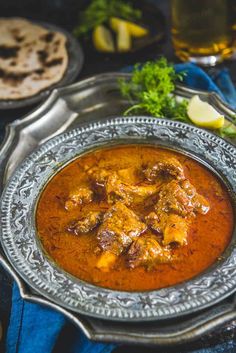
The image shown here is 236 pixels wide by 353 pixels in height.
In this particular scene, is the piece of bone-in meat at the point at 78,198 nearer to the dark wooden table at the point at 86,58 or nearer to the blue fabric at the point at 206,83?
the dark wooden table at the point at 86,58

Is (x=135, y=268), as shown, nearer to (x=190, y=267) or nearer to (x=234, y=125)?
(x=190, y=267)

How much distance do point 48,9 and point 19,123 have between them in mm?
2489

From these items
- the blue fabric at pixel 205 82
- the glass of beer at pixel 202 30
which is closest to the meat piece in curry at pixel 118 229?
the blue fabric at pixel 205 82

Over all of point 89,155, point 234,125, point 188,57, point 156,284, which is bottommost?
point 156,284

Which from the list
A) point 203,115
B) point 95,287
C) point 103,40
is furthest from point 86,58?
point 95,287

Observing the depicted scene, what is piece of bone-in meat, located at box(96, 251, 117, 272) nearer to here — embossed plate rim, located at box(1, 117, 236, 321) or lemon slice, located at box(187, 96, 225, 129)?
embossed plate rim, located at box(1, 117, 236, 321)

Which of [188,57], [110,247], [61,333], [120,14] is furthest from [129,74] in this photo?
[61,333]

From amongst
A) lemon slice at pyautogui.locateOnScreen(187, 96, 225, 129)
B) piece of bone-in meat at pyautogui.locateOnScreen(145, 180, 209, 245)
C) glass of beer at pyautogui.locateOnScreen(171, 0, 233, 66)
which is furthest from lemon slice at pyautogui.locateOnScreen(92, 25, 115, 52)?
piece of bone-in meat at pyautogui.locateOnScreen(145, 180, 209, 245)

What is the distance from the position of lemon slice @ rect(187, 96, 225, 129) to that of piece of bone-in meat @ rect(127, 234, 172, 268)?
1324mm

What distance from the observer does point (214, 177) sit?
4023 mm

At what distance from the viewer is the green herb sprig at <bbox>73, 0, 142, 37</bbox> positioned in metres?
6.10

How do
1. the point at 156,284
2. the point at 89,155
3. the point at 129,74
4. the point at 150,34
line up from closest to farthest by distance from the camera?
the point at 156,284 → the point at 89,155 → the point at 129,74 → the point at 150,34

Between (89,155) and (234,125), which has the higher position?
(234,125)

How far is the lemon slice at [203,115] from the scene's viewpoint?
14.5ft
